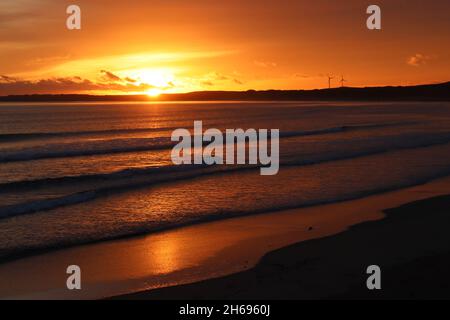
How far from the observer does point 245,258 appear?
10.5 meters

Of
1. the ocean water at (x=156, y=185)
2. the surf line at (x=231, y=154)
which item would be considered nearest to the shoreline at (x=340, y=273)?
the ocean water at (x=156, y=185)

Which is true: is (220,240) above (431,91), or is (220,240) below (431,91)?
below

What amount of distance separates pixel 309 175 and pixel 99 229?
33.3 feet

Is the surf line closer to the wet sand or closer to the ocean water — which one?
the ocean water

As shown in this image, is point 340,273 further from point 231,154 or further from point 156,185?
point 231,154

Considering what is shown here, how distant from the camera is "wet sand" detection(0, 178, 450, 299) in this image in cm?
869

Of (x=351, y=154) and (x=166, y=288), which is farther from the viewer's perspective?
(x=351, y=154)

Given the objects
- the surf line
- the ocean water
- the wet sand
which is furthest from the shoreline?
the surf line

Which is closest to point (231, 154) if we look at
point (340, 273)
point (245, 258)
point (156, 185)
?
point (156, 185)

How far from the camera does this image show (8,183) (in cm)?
1920

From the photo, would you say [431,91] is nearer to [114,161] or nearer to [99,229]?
[114,161]

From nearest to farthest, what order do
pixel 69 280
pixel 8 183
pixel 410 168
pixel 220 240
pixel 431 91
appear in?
1. pixel 69 280
2. pixel 220 240
3. pixel 8 183
4. pixel 410 168
5. pixel 431 91

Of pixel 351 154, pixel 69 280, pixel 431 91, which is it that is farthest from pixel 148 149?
pixel 431 91
